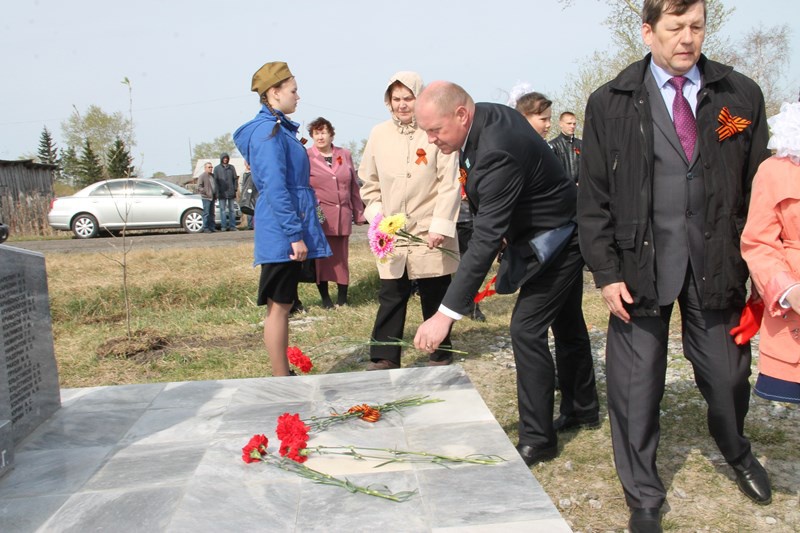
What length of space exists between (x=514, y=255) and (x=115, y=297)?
539 cm

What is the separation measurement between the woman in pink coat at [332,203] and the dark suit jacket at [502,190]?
13.5 feet

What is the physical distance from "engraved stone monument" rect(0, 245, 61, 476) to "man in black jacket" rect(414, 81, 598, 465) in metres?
1.67

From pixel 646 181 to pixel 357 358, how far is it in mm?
3294

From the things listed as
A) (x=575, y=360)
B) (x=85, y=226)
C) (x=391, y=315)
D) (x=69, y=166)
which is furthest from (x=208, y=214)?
(x=69, y=166)

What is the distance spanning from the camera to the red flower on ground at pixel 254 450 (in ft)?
9.08

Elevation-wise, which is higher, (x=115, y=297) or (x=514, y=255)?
(x=514, y=255)

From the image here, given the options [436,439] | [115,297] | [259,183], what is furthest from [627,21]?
[436,439]

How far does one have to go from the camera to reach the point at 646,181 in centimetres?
279

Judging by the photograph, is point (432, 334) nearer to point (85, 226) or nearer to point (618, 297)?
point (618, 297)

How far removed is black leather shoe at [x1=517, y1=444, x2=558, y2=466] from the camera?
3.51 m

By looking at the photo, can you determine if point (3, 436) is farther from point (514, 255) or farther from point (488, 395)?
point (488, 395)

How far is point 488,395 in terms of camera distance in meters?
4.63

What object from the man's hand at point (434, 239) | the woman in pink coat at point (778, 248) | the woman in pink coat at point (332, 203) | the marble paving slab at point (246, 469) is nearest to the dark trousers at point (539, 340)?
the marble paving slab at point (246, 469)

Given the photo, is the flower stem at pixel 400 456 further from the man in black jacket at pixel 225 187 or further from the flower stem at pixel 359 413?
the man in black jacket at pixel 225 187
